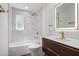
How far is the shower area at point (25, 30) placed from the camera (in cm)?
243

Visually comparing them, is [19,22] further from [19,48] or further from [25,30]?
[19,48]

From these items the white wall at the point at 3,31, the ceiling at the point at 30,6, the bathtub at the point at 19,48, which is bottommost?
the bathtub at the point at 19,48

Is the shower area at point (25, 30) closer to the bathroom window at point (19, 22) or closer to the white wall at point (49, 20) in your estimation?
the bathroom window at point (19, 22)

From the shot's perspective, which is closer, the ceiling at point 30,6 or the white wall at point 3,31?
the white wall at point 3,31

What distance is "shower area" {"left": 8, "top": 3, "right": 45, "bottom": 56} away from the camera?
243 cm

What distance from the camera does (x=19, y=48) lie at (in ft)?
8.54

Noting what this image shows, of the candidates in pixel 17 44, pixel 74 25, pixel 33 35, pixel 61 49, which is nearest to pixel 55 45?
pixel 61 49

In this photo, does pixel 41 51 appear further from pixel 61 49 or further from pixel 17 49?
pixel 61 49

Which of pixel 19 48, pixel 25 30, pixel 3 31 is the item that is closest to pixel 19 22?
pixel 25 30

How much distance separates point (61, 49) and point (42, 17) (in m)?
1.09

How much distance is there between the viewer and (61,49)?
1.60 metres

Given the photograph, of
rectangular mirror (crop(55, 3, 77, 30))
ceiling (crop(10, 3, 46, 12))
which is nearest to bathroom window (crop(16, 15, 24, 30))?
ceiling (crop(10, 3, 46, 12))

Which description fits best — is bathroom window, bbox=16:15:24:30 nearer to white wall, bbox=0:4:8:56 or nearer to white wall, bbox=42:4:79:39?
white wall, bbox=0:4:8:56

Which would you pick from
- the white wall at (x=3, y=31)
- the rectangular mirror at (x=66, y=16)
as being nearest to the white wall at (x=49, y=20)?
the rectangular mirror at (x=66, y=16)
